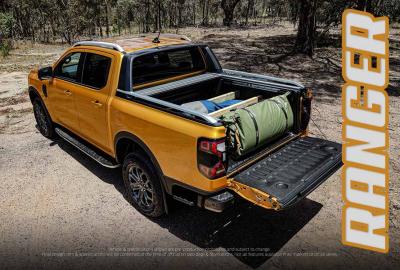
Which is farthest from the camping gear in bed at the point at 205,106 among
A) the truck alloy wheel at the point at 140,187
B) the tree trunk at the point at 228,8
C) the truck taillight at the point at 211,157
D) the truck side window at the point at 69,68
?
the tree trunk at the point at 228,8

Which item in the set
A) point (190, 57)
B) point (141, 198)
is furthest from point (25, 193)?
point (190, 57)

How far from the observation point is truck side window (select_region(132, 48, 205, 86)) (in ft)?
14.8

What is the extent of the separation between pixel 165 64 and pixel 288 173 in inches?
97.7

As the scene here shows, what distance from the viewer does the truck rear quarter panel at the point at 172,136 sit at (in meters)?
3.27

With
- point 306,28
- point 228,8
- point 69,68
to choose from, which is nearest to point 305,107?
point 69,68

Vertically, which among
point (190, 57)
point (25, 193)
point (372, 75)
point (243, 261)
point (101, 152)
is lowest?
point (243, 261)

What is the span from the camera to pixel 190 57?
531cm

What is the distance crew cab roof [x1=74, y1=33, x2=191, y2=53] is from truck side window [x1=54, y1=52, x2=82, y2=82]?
0.81 ft

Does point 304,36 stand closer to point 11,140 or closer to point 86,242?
point 11,140

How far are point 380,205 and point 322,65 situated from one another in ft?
31.2

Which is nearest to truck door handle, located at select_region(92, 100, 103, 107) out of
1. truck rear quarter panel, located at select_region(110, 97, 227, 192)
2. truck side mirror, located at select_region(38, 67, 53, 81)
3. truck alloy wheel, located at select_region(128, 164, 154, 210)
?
truck rear quarter panel, located at select_region(110, 97, 227, 192)

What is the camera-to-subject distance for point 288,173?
3527 mm

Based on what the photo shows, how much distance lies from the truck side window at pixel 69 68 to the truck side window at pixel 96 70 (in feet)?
0.81

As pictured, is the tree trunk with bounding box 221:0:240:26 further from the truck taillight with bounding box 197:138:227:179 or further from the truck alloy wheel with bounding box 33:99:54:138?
the truck taillight with bounding box 197:138:227:179
